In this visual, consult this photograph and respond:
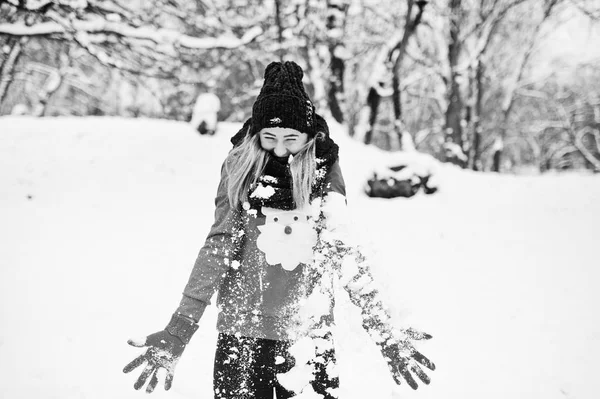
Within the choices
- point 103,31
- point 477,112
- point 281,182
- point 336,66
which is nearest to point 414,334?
point 281,182

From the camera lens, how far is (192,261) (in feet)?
13.4

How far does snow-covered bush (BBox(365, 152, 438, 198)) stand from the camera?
20.2 feet

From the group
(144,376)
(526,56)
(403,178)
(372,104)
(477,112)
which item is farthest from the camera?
(477,112)

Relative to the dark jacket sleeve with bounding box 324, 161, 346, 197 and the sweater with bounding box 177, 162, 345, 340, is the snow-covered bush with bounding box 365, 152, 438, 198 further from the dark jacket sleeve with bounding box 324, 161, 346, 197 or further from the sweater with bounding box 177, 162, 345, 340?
the sweater with bounding box 177, 162, 345, 340

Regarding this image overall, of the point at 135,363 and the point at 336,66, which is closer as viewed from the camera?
the point at 135,363

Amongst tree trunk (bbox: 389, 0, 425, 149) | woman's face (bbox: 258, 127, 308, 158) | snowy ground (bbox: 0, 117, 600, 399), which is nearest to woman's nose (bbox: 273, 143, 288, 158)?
woman's face (bbox: 258, 127, 308, 158)

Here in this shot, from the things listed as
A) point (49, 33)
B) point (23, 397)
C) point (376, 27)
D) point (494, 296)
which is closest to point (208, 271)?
point (23, 397)

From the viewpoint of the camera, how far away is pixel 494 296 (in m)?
3.80

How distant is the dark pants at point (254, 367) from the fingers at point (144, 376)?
23 cm

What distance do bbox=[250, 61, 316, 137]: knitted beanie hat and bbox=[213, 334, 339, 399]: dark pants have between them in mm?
770

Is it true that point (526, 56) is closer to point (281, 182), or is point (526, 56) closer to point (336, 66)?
point (336, 66)

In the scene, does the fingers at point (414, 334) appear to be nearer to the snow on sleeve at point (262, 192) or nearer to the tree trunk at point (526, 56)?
the snow on sleeve at point (262, 192)

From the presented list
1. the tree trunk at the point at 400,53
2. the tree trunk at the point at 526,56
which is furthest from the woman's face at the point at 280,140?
the tree trunk at the point at 526,56

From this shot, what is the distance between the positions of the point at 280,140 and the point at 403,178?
16.5 feet
